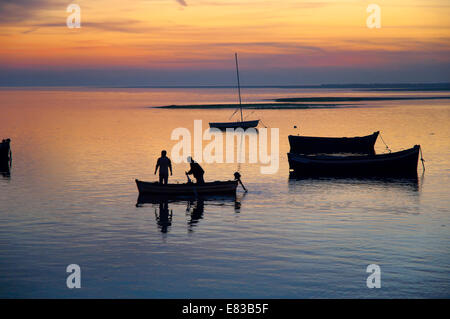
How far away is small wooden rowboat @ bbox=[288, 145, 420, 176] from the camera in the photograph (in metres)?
37.3

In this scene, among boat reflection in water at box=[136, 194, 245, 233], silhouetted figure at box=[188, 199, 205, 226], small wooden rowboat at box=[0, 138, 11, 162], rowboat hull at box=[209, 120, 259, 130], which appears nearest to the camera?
silhouetted figure at box=[188, 199, 205, 226]

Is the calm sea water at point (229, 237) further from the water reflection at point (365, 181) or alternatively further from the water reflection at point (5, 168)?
the water reflection at point (5, 168)

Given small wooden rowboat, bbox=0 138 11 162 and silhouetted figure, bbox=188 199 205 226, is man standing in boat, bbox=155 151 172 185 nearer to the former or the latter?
silhouetted figure, bbox=188 199 205 226

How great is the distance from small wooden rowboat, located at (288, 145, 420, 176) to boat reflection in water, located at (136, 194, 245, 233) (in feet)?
31.2

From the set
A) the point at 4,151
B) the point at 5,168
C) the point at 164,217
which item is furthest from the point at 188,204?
the point at 4,151

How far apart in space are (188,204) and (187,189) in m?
1.46

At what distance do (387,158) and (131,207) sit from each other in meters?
19.6

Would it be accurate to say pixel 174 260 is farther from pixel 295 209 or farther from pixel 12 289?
pixel 295 209

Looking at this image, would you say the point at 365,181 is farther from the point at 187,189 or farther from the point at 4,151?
the point at 4,151

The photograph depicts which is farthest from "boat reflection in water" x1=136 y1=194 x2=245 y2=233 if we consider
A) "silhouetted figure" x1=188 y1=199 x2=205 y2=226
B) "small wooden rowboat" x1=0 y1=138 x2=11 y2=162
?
"small wooden rowboat" x1=0 y1=138 x2=11 y2=162

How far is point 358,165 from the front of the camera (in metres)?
37.3

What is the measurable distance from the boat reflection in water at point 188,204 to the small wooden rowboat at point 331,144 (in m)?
22.5

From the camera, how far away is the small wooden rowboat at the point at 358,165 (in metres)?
37.3

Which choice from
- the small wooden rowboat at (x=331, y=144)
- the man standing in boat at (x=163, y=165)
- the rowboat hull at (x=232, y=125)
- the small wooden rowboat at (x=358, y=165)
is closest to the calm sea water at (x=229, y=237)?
the small wooden rowboat at (x=358, y=165)
